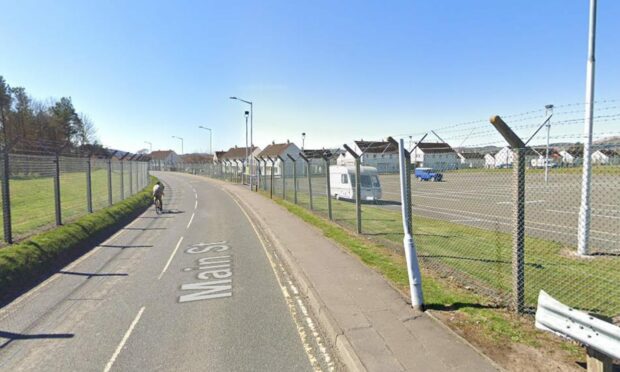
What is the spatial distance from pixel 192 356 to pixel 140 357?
60 centimetres

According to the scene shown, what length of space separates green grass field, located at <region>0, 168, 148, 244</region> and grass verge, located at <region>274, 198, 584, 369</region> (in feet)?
32.3

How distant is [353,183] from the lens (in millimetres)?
23969

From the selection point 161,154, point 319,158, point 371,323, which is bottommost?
point 371,323

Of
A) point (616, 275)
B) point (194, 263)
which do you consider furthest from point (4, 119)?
point (616, 275)

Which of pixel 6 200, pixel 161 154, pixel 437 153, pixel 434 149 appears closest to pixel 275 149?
pixel 437 153

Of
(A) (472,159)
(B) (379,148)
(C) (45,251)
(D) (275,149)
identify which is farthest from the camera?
(D) (275,149)

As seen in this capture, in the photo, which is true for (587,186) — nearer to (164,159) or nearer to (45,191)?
(45,191)

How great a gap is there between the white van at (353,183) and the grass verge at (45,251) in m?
13.7

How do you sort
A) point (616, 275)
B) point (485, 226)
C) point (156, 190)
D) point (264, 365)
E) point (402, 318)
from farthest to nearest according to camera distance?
point (156, 190) → point (485, 226) → point (616, 275) → point (402, 318) → point (264, 365)

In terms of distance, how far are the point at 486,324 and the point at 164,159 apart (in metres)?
156

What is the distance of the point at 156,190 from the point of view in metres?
19.2

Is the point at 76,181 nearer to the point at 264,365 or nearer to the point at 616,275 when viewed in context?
the point at 264,365

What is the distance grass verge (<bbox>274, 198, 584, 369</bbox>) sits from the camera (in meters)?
3.95

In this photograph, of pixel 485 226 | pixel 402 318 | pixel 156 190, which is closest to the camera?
pixel 402 318
